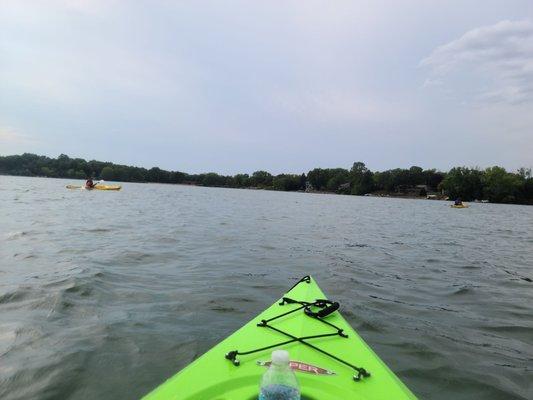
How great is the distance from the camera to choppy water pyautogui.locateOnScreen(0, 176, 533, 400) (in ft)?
14.4

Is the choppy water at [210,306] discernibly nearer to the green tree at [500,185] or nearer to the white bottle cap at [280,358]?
the white bottle cap at [280,358]

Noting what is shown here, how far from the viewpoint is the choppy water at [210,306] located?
4.40 m

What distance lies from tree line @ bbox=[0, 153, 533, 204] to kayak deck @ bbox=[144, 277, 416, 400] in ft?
336

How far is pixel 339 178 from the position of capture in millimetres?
138125

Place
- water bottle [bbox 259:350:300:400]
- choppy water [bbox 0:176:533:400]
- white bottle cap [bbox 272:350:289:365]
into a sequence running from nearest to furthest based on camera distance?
white bottle cap [bbox 272:350:289:365] → water bottle [bbox 259:350:300:400] → choppy water [bbox 0:176:533:400]

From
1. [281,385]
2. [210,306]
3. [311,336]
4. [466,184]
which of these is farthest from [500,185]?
[281,385]

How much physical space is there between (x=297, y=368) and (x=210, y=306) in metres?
3.79

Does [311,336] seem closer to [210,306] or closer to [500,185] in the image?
[210,306]

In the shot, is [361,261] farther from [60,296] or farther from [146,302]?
[60,296]

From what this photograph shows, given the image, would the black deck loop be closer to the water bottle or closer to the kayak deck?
the kayak deck

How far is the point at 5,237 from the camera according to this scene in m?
11.8

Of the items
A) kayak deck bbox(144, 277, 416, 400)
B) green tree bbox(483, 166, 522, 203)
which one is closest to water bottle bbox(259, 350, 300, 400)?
kayak deck bbox(144, 277, 416, 400)

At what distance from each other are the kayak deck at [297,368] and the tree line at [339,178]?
102 meters

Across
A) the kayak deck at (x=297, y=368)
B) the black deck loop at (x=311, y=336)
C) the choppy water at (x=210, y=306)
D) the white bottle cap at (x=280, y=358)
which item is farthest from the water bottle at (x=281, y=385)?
the choppy water at (x=210, y=306)
